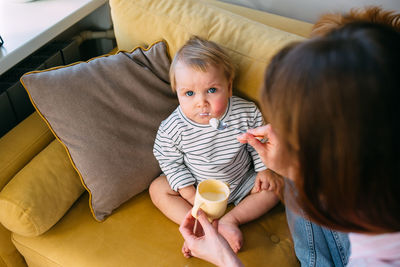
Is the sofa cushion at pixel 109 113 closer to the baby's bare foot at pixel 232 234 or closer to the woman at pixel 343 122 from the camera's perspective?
the baby's bare foot at pixel 232 234

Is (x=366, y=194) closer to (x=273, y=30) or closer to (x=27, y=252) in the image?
(x=273, y=30)

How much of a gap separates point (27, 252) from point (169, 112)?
74cm

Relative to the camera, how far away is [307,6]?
1764 mm

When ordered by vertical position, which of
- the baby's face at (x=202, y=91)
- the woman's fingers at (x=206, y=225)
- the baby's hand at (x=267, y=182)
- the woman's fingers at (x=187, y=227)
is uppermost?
the baby's face at (x=202, y=91)

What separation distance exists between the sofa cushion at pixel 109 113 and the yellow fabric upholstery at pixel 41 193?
62 mm

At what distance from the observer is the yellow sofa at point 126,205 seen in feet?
3.80

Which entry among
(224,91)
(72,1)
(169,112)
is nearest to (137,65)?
(169,112)

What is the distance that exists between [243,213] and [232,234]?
114 mm

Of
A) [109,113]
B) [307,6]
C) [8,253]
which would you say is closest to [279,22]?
[307,6]

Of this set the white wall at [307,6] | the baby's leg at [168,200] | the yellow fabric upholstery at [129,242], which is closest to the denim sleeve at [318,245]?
the yellow fabric upholstery at [129,242]

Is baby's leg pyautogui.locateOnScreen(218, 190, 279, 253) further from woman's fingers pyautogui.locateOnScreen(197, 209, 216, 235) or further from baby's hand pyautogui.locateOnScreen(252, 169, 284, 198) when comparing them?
woman's fingers pyautogui.locateOnScreen(197, 209, 216, 235)

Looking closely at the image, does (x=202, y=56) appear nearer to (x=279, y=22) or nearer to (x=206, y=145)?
(x=206, y=145)

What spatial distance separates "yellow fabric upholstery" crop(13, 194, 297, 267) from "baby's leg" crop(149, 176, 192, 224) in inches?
1.2

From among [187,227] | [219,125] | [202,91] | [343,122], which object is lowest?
[187,227]
